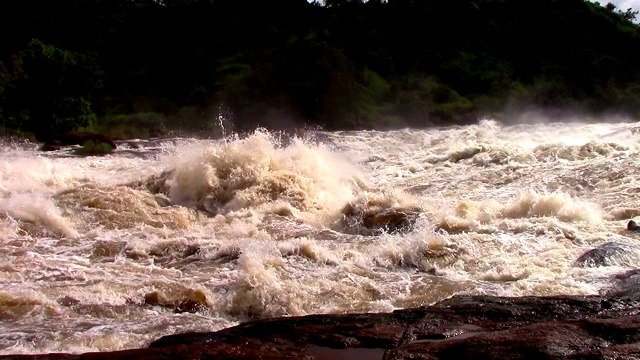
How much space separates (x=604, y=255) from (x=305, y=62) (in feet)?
79.6

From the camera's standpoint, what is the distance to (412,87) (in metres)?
33.5

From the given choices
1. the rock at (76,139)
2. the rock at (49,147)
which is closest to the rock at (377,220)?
the rock at (76,139)

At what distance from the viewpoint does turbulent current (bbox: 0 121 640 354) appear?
225 inches

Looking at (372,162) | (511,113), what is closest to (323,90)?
(511,113)

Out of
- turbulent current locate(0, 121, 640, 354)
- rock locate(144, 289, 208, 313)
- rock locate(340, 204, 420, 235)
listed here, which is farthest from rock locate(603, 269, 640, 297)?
rock locate(144, 289, 208, 313)

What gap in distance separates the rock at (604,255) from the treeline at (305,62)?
20.1 metres

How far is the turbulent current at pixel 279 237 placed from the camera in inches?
Answer: 225

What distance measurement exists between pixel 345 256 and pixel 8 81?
734 inches

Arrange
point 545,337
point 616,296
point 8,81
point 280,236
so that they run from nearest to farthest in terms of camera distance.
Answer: point 545,337 → point 616,296 → point 280,236 → point 8,81

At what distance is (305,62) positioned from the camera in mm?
29891

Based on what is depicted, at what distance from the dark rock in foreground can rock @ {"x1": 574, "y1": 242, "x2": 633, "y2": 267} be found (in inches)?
66.6

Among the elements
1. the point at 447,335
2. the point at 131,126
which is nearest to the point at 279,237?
the point at 447,335

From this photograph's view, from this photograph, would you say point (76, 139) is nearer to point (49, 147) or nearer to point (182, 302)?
point (49, 147)

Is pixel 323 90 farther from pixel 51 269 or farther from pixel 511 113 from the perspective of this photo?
pixel 51 269
